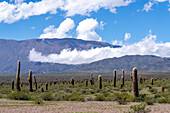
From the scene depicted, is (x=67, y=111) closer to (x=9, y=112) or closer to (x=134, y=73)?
(x=9, y=112)

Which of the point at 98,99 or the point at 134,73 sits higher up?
the point at 134,73

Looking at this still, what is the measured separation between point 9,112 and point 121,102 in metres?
9.71

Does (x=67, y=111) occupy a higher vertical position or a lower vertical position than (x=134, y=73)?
lower

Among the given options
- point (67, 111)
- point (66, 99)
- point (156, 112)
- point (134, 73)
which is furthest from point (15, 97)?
point (156, 112)

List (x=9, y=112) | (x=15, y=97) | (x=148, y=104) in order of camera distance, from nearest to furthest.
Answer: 1. (x=9, y=112)
2. (x=148, y=104)
3. (x=15, y=97)

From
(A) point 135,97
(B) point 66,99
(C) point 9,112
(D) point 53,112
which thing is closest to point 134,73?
(A) point 135,97

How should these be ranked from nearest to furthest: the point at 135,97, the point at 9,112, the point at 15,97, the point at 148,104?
the point at 9,112, the point at 148,104, the point at 135,97, the point at 15,97

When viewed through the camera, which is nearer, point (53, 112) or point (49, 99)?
point (53, 112)

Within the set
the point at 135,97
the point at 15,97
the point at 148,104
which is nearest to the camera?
the point at 148,104

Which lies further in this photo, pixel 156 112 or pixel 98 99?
pixel 98 99

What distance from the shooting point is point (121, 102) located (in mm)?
22797

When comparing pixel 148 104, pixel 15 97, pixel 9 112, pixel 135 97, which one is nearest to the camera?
pixel 9 112

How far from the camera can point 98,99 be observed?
2672cm

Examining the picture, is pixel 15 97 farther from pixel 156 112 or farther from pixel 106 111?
pixel 156 112
